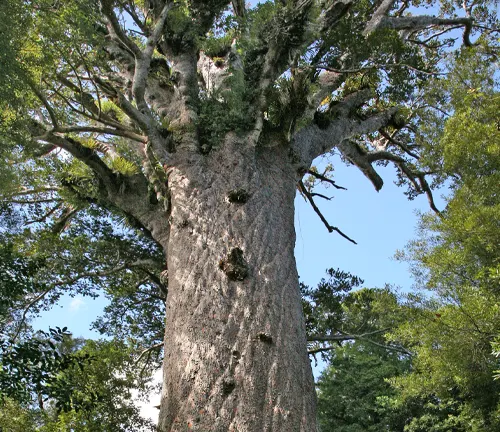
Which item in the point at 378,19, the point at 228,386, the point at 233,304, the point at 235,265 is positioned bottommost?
the point at 228,386

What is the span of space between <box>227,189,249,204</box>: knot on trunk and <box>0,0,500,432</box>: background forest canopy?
0.82 meters

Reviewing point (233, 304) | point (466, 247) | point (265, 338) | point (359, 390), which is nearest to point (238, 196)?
point (233, 304)

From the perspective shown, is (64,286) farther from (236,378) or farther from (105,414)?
(236,378)

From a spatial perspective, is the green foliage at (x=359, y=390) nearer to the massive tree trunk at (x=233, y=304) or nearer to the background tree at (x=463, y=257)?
the background tree at (x=463, y=257)

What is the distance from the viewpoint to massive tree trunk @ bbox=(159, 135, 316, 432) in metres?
2.96

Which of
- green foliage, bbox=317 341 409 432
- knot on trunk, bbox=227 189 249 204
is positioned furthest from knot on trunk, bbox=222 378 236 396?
green foliage, bbox=317 341 409 432

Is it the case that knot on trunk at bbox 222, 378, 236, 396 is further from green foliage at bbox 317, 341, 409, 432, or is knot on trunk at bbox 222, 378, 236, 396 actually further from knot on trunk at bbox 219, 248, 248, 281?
green foliage at bbox 317, 341, 409, 432

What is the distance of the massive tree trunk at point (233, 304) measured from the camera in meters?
2.96

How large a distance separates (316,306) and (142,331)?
3361 mm

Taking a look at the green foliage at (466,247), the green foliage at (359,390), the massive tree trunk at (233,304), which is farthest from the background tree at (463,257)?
the green foliage at (359,390)

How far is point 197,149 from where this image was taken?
16.7ft

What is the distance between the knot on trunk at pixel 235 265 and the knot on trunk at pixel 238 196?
663mm

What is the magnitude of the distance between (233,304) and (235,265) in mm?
349

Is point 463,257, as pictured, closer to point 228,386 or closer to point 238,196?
point 238,196
